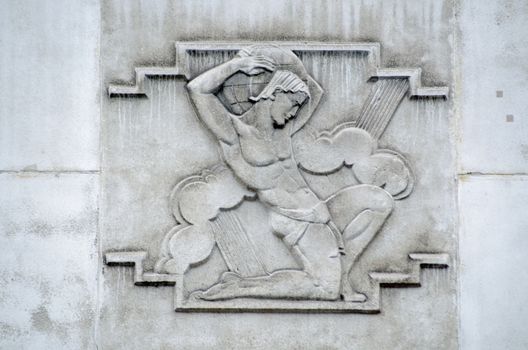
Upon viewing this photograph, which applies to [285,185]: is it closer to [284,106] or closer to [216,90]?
[284,106]

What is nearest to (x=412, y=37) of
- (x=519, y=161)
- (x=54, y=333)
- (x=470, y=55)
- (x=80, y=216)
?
(x=470, y=55)

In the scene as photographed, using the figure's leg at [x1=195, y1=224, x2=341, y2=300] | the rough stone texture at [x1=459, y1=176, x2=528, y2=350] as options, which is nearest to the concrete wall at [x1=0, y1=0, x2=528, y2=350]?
the rough stone texture at [x1=459, y1=176, x2=528, y2=350]

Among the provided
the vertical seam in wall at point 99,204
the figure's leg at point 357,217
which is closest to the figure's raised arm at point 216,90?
the vertical seam in wall at point 99,204

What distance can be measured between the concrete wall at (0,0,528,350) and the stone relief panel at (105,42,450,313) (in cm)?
16

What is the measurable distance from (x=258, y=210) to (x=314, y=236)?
44 centimetres

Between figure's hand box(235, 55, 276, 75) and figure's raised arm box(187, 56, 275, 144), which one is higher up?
figure's hand box(235, 55, 276, 75)

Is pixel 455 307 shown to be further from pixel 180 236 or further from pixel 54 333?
pixel 54 333

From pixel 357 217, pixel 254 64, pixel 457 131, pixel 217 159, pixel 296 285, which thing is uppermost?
pixel 254 64

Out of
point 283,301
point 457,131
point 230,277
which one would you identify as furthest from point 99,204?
point 457,131

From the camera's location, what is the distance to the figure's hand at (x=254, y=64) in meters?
7.24

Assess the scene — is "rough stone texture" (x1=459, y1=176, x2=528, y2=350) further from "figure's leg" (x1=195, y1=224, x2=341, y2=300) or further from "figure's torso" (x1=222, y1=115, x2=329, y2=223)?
"figure's torso" (x1=222, y1=115, x2=329, y2=223)

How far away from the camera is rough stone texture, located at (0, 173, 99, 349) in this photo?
283 inches

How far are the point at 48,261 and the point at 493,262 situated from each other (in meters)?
3.12

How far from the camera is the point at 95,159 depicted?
7289mm
